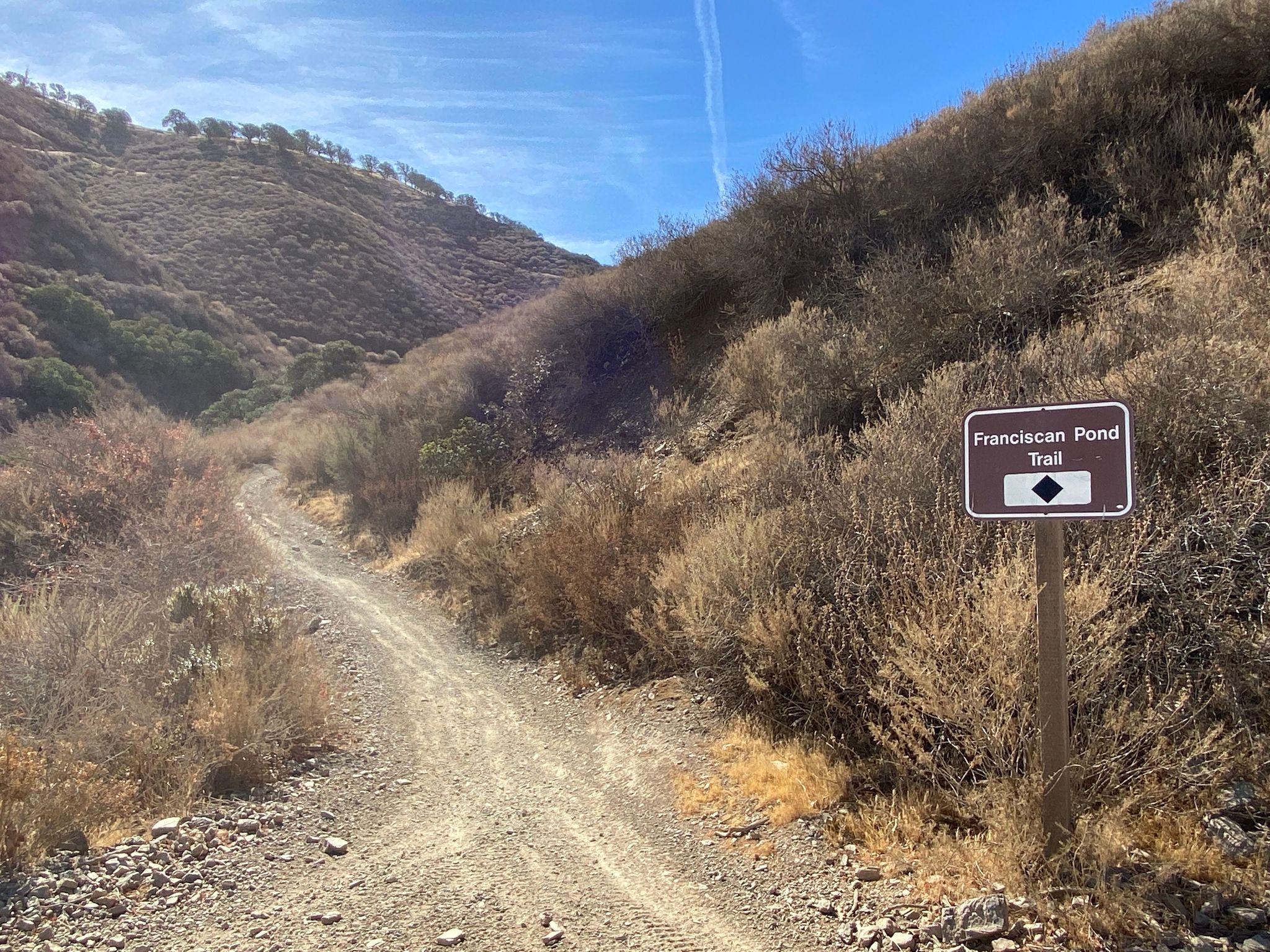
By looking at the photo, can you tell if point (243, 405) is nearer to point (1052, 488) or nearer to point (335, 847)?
point (335, 847)

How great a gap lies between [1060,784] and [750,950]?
1431 mm

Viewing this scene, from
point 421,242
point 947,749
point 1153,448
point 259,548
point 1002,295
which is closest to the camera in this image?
point 947,749

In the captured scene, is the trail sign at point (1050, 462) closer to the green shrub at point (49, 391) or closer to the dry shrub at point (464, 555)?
the dry shrub at point (464, 555)

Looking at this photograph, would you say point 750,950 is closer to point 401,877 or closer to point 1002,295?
point 401,877

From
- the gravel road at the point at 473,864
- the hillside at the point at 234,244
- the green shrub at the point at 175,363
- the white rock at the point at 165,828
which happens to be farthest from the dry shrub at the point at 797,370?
the green shrub at the point at 175,363

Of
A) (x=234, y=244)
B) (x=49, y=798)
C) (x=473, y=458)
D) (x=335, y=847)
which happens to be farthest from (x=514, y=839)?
(x=234, y=244)

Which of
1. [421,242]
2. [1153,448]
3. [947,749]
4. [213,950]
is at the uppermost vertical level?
[421,242]

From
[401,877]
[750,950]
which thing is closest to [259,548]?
[401,877]

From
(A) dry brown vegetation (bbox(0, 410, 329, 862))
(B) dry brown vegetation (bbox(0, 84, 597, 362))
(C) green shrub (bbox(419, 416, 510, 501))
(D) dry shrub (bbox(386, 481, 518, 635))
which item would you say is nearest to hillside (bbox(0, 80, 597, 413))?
(B) dry brown vegetation (bbox(0, 84, 597, 362))

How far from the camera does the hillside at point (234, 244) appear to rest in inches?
1345

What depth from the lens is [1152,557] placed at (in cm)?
354

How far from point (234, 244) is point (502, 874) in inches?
1916

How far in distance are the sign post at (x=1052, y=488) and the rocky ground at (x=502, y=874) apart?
0.64 meters

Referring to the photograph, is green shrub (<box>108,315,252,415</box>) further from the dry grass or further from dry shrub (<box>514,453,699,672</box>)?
the dry grass
